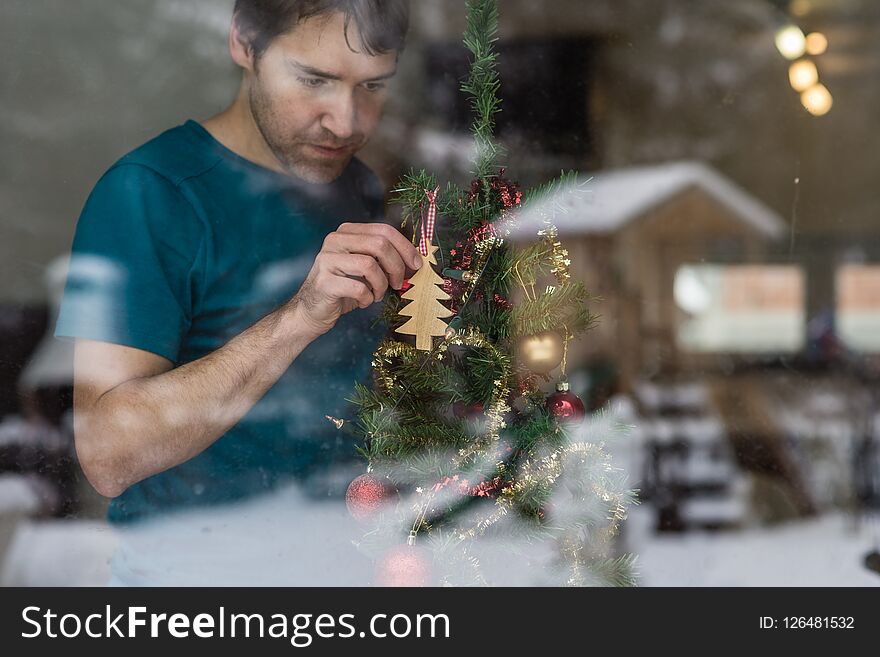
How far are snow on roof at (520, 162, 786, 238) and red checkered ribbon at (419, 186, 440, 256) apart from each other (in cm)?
86

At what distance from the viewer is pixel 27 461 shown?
2268mm

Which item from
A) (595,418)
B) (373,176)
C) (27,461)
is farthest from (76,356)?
(595,418)

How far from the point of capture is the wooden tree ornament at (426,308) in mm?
1807

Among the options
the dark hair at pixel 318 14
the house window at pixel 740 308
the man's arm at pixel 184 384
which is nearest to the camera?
the man's arm at pixel 184 384

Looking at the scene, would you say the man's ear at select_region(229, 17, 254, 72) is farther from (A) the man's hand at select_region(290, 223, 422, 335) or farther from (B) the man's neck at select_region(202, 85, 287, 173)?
(A) the man's hand at select_region(290, 223, 422, 335)

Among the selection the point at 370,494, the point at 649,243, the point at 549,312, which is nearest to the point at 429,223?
the point at 549,312

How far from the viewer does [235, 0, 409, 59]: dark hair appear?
2197 millimetres

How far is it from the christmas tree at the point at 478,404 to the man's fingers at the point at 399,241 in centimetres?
5

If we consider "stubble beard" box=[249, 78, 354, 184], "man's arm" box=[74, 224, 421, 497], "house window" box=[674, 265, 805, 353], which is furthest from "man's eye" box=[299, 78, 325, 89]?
"house window" box=[674, 265, 805, 353]

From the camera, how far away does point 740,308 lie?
118 inches

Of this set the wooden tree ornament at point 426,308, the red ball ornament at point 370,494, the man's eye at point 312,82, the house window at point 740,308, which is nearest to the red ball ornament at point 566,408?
the wooden tree ornament at point 426,308

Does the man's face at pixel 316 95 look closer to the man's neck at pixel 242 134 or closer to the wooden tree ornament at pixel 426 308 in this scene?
the man's neck at pixel 242 134
